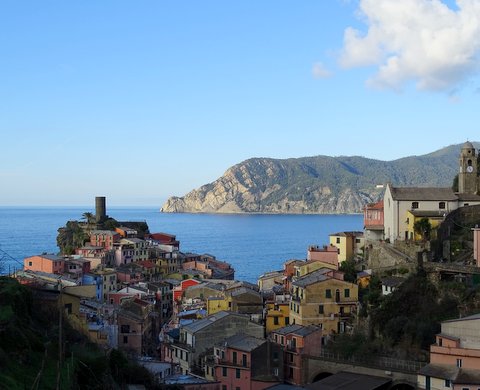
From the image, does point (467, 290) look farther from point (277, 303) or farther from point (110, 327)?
point (110, 327)

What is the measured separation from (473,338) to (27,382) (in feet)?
62.1

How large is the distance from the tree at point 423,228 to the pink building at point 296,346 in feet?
32.3

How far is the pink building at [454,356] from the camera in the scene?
84.8 ft

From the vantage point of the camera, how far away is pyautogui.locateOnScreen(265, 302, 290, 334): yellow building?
3950 centimetres

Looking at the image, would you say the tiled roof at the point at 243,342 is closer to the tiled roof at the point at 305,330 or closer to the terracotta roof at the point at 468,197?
the tiled roof at the point at 305,330

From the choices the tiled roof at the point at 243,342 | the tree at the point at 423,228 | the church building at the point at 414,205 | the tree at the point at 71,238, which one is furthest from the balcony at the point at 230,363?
the tree at the point at 71,238

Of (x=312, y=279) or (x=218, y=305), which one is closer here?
(x=312, y=279)

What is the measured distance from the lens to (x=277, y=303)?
40.4 m

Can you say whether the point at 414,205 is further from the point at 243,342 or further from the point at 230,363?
the point at 230,363

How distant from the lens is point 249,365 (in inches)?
1200

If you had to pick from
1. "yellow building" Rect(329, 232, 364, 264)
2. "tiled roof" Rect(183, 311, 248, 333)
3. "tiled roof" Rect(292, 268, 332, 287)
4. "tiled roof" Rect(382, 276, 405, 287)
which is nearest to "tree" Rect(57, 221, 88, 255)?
"yellow building" Rect(329, 232, 364, 264)

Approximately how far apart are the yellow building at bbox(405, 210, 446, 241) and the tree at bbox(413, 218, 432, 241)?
0.18 meters

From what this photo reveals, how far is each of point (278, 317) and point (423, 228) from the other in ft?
33.5

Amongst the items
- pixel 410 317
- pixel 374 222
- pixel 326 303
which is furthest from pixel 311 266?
pixel 410 317
